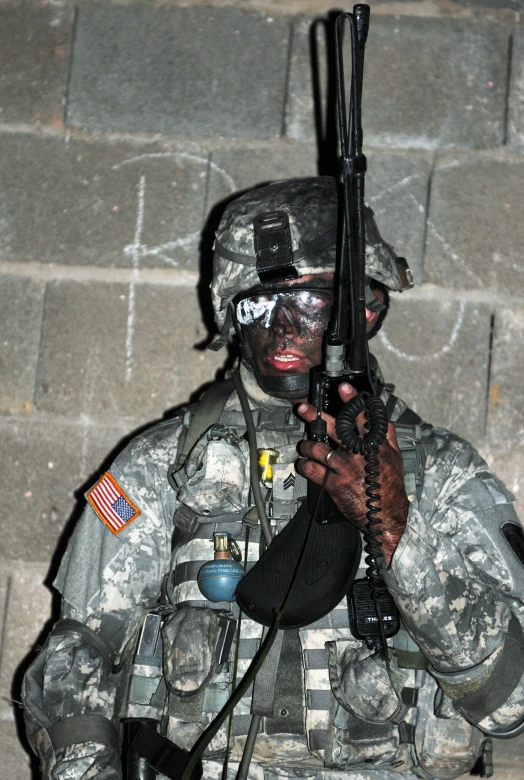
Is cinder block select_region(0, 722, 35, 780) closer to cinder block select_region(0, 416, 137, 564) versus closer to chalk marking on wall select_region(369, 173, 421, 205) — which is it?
cinder block select_region(0, 416, 137, 564)

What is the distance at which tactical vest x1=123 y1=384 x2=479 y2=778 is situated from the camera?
2229 mm

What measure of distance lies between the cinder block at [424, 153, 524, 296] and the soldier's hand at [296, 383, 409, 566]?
3.72ft

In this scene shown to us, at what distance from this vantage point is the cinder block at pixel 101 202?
318cm

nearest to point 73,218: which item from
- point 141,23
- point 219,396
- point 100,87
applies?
point 100,87

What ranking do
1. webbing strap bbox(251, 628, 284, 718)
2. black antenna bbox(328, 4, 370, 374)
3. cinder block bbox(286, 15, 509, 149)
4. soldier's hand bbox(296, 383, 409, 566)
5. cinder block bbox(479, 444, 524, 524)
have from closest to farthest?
1. black antenna bbox(328, 4, 370, 374)
2. soldier's hand bbox(296, 383, 409, 566)
3. webbing strap bbox(251, 628, 284, 718)
4. cinder block bbox(479, 444, 524, 524)
5. cinder block bbox(286, 15, 509, 149)

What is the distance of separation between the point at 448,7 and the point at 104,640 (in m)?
2.24

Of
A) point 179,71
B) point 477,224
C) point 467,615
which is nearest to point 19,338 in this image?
point 179,71

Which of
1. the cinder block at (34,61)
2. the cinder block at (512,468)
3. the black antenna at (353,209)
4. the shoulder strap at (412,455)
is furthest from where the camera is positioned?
the cinder block at (34,61)

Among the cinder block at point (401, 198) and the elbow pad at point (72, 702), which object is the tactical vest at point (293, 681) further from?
the cinder block at point (401, 198)

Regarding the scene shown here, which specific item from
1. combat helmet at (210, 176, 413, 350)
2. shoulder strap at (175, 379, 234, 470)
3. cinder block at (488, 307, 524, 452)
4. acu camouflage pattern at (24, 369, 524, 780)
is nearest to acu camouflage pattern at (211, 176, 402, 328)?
combat helmet at (210, 176, 413, 350)

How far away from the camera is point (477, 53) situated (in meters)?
3.16

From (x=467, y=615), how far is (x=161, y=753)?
30.3 inches

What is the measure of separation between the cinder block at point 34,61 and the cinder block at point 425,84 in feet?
2.52

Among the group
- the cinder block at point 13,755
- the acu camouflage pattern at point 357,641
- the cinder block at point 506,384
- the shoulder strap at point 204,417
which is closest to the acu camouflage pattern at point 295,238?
the shoulder strap at point 204,417
